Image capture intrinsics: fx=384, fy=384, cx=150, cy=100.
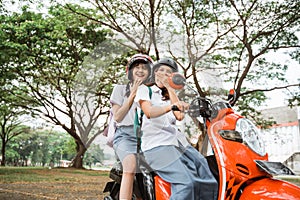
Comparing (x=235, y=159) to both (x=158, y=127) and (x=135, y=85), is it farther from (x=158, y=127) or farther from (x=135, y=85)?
(x=135, y=85)

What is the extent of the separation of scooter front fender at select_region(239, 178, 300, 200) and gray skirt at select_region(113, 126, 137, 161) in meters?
0.54

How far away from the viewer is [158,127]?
1632mm

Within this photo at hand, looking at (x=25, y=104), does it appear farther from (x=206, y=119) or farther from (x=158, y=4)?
(x=206, y=119)

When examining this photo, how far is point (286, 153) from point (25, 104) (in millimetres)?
11320

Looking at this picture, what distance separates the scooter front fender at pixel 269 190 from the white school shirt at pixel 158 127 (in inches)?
13.2

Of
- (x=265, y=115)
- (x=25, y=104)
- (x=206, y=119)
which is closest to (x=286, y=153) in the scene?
(x=265, y=115)

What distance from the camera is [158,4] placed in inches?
382

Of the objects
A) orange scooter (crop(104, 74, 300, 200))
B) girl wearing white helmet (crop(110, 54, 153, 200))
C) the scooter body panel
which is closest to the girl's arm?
girl wearing white helmet (crop(110, 54, 153, 200))

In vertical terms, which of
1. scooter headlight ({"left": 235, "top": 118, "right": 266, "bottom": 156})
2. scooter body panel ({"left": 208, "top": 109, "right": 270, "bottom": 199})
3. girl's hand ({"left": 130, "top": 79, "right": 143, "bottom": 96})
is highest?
girl's hand ({"left": 130, "top": 79, "right": 143, "bottom": 96})

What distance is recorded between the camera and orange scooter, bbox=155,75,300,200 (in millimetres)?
1513

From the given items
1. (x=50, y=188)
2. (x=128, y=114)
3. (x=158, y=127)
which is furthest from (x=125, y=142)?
(x=50, y=188)

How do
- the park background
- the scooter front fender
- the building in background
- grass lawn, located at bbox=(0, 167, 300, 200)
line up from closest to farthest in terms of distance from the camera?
1. the scooter front fender
2. grass lawn, located at bbox=(0, 167, 300, 200)
3. the park background
4. the building in background

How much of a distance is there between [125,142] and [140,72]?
36 cm

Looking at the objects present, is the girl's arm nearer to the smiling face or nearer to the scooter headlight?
the smiling face
